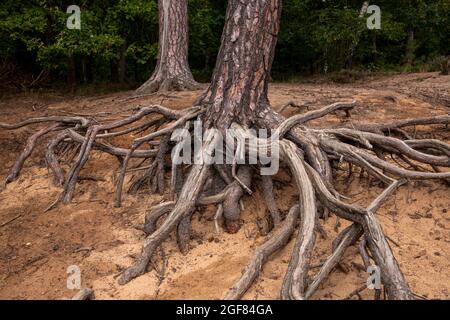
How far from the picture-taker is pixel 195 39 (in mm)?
12664

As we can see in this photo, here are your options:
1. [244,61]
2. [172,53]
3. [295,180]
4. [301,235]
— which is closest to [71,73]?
[172,53]

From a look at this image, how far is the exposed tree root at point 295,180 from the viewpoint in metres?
3.03

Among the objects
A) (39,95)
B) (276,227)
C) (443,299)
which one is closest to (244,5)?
(276,227)

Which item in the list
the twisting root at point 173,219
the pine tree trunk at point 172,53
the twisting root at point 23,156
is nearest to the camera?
the twisting root at point 173,219

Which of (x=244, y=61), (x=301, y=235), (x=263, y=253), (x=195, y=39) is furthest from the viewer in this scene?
(x=195, y=39)

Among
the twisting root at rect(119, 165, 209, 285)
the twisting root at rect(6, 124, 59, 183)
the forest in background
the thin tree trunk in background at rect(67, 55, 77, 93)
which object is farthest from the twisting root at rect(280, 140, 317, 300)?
the thin tree trunk in background at rect(67, 55, 77, 93)

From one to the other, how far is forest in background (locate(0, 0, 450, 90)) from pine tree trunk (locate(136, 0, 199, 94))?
6.18 feet

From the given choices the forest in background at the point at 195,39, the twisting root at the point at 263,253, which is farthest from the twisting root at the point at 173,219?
the forest in background at the point at 195,39

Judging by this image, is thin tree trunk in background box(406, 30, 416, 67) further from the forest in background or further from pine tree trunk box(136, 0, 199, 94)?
pine tree trunk box(136, 0, 199, 94)

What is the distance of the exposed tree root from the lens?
9.95 feet

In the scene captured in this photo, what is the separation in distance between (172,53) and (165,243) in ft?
18.2

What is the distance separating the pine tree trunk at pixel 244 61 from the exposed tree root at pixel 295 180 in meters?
0.17

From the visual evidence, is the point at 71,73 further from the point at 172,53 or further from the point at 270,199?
the point at 270,199

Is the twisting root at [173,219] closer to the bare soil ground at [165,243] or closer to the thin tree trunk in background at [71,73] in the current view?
the bare soil ground at [165,243]
